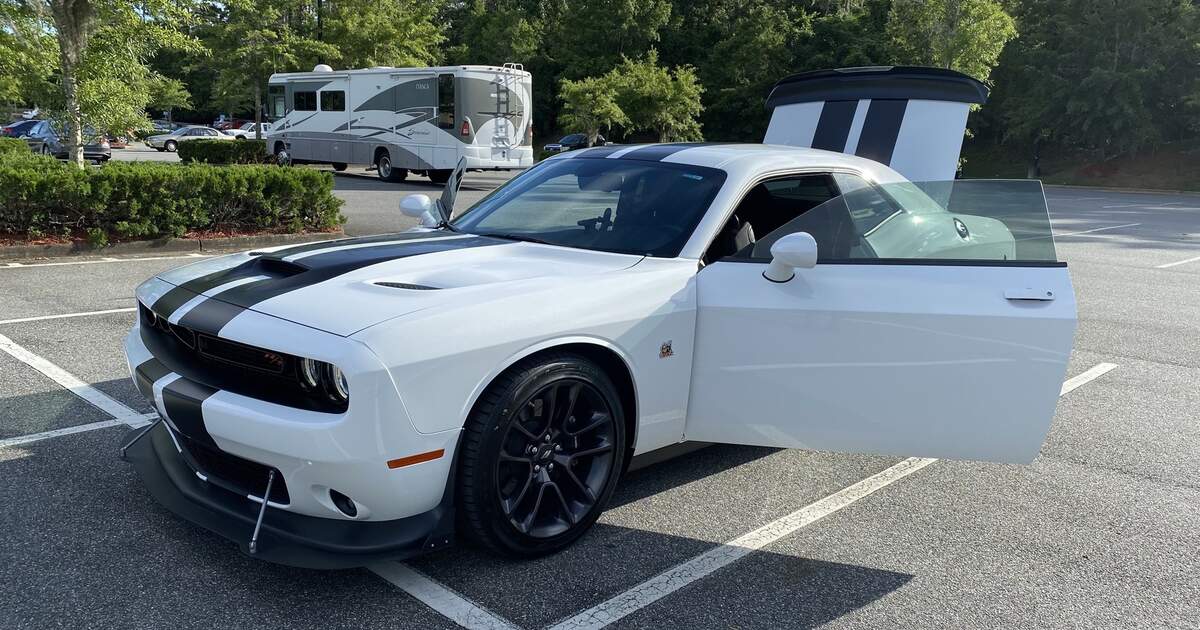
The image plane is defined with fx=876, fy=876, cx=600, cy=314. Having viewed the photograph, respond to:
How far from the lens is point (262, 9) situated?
3152 cm

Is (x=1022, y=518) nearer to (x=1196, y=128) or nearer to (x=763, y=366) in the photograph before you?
(x=763, y=366)

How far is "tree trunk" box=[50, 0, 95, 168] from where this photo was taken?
11734 mm

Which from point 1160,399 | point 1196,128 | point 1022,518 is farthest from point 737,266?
point 1196,128

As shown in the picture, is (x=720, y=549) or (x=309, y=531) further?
(x=720, y=549)

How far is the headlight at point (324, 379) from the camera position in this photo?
274 centimetres

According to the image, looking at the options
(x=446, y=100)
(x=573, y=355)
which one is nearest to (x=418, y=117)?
(x=446, y=100)

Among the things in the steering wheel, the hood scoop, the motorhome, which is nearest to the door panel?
the steering wheel

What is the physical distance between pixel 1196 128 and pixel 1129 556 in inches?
1603

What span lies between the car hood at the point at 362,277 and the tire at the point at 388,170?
21499mm

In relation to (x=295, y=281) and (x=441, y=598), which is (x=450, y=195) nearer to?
(x=295, y=281)

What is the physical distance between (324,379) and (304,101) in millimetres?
26441

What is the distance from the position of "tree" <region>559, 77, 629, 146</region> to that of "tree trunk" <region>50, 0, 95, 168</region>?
21.5 metres

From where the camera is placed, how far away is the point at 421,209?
4.94 m

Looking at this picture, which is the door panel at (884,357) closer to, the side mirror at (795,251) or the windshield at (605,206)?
the side mirror at (795,251)
